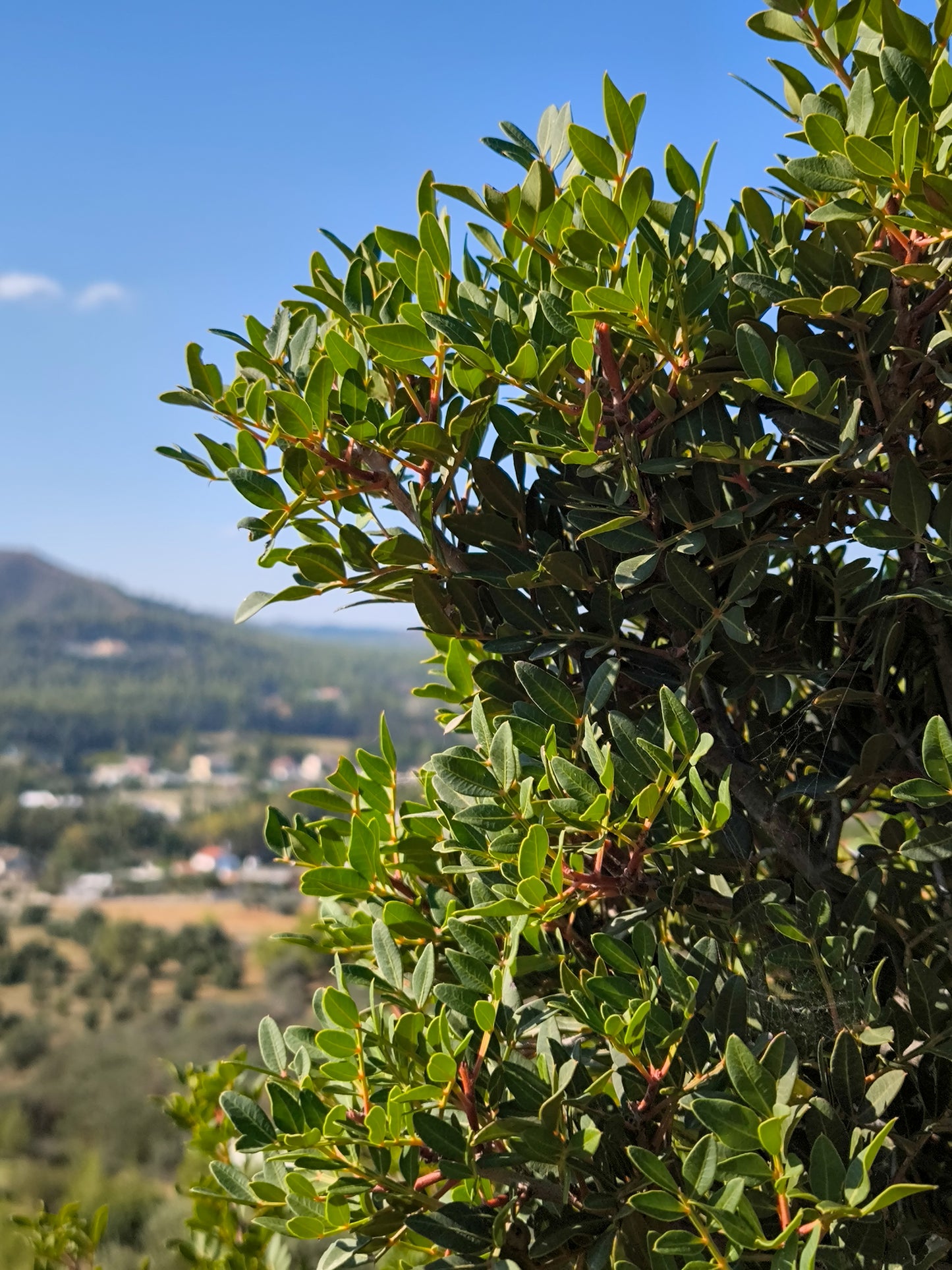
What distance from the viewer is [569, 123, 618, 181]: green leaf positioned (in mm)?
648

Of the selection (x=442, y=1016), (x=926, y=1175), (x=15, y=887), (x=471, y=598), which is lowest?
(x=15, y=887)

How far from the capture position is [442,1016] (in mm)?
642

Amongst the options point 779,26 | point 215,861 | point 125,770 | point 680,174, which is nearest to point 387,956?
point 680,174

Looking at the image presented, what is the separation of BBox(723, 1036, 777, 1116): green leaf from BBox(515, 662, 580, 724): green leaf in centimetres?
26

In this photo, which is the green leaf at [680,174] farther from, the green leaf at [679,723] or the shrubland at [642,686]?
the green leaf at [679,723]

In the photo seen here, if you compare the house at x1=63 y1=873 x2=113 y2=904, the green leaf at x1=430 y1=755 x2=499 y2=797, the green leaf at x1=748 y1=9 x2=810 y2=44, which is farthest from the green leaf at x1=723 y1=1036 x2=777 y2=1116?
the house at x1=63 y1=873 x2=113 y2=904

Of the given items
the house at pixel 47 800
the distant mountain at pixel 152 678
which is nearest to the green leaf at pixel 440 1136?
the house at pixel 47 800

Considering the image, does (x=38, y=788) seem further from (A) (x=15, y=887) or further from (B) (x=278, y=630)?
(B) (x=278, y=630)

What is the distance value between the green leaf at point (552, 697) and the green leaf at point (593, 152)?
35 cm

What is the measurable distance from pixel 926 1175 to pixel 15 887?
19972 mm

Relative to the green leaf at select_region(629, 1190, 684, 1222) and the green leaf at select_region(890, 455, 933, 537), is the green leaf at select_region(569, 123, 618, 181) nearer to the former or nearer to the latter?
the green leaf at select_region(890, 455, 933, 537)

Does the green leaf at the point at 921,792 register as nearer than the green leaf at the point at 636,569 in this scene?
Yes

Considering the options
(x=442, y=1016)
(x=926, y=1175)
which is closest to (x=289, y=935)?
(x=442, y=1016)

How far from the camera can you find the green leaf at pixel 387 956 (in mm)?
691
